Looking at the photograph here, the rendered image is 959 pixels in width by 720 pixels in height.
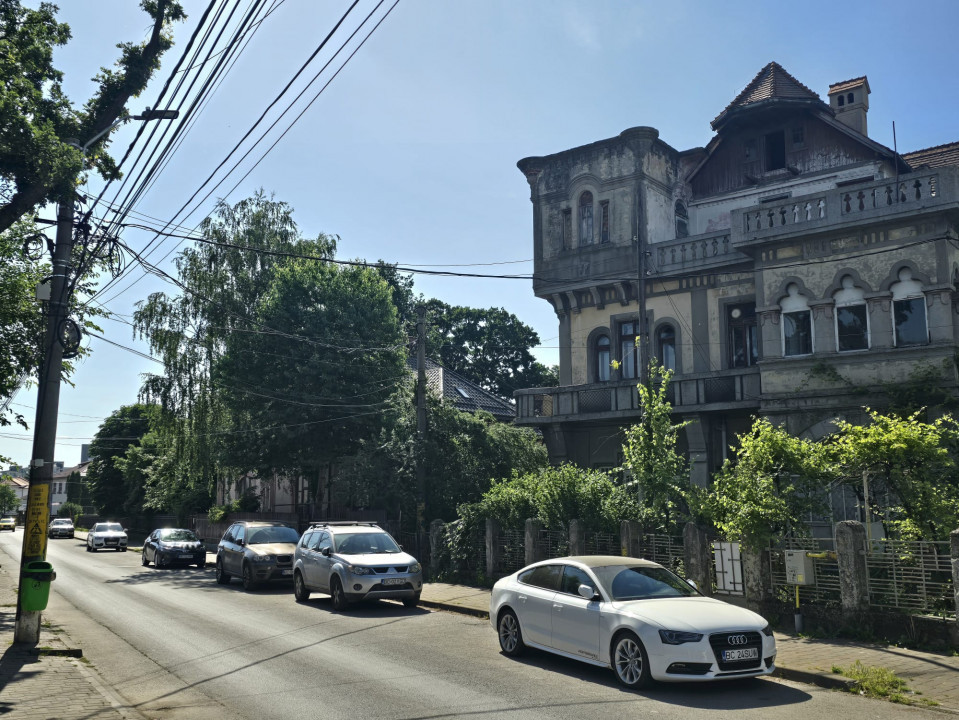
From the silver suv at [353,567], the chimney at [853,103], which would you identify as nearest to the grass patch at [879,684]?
the silver suv at [353,567]

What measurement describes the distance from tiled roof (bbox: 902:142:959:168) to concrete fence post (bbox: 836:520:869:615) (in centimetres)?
1690

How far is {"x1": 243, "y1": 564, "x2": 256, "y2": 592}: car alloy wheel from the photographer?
70.7 ft

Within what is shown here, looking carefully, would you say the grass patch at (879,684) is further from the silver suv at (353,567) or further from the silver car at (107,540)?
the silver car at (107,540)

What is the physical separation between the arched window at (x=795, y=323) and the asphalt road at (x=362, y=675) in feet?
38.4

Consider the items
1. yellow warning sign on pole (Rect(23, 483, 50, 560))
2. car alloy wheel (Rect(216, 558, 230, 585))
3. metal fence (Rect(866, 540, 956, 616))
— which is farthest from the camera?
car alloy wheel (Rect(216, 558, 230, 585))

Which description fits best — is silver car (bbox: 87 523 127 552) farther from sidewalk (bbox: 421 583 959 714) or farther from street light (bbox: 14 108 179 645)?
sidewalk (bbox: 421 583 959 714)

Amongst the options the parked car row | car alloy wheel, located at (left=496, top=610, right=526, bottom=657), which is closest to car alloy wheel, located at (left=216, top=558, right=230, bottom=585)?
the parked car row

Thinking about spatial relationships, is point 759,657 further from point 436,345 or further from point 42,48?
point 436,345

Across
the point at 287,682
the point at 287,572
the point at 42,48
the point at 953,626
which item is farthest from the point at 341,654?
the point at 42,48

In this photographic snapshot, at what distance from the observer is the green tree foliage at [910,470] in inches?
500

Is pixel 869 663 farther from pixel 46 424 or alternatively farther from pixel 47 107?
pixel 47 107

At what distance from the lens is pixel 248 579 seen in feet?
71.1

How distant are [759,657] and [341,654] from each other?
5.56m

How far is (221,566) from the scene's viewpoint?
78.5ft
